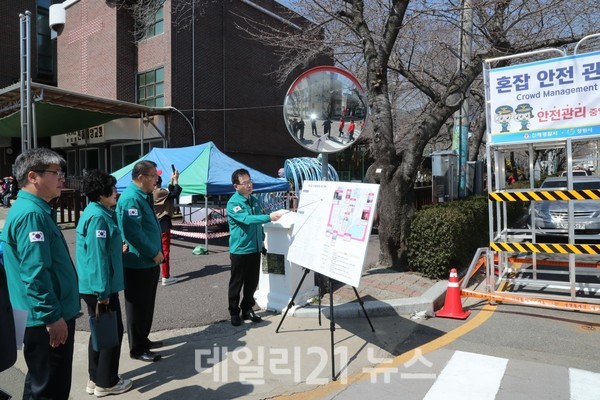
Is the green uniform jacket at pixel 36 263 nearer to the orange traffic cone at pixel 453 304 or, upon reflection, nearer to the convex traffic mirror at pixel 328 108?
the convex traffic mirror at pixel 328 108

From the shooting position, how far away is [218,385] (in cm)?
376

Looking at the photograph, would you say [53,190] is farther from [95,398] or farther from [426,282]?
[426,282]

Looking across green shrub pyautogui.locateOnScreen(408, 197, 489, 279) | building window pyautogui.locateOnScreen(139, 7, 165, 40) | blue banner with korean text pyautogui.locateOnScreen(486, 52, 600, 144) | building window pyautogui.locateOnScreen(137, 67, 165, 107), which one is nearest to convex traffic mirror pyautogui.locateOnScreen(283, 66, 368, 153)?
blue banner with korean text pyautogui.locateOnScreen(486, 52, 600, 144)

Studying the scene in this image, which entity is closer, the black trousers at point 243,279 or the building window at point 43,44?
the black trousers at point 243,279

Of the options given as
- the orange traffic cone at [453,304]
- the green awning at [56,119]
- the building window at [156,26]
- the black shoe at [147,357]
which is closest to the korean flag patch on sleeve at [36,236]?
the black shoe at [147,357]

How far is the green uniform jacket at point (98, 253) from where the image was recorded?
3.40 m

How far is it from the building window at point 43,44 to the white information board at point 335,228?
28.3 m

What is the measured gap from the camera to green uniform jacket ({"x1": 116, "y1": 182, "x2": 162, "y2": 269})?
408 centimetres

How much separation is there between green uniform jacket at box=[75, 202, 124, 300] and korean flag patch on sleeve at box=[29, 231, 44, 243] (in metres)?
0.77

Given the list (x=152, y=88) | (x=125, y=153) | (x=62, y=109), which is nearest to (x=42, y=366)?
(x=62, y=109)

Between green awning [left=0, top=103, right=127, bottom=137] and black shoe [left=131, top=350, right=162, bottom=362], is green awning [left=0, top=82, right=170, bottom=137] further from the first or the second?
black shoe [left=131, top=350, right=162, bottom=362]

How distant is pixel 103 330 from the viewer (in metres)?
3.34

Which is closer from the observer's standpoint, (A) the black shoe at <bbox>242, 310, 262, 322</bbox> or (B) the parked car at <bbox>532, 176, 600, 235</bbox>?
(A) the black shoe at <bbox>242, 310, 262, 322</bbox>

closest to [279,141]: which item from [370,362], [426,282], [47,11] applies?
[47,11]
